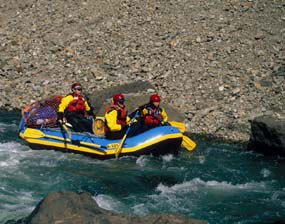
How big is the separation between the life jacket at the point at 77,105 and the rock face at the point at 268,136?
4.16m

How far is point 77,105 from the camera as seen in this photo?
485 inches

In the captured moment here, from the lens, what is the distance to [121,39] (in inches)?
732

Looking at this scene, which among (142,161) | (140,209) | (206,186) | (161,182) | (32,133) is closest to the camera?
(140,209)

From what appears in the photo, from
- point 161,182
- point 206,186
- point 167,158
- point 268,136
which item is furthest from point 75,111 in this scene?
point 268,136

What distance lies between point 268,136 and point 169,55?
20.0 feet

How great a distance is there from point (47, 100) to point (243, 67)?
6.34 metres

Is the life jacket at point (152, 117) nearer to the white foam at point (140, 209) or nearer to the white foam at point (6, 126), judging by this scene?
the white foam at point (140, 209)

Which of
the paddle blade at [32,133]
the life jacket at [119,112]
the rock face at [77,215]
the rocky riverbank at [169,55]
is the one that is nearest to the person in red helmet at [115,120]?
the life jacket at [119,112]

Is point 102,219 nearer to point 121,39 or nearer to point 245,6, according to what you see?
point 121,39

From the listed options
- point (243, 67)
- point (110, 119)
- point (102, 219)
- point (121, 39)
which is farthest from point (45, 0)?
point (102, 219)

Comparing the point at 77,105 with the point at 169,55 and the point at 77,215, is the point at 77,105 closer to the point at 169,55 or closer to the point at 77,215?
the point at 169,55

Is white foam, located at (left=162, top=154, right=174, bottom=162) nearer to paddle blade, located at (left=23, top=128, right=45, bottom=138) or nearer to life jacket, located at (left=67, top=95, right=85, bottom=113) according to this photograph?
life jacket, located at (left=67, top=95, right=85, bottom=113)

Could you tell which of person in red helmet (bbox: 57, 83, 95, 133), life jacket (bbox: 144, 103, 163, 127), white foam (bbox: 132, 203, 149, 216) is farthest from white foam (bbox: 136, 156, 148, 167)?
white foam (bbox: 132, 203, 149, 216)

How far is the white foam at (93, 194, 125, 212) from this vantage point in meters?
8.78
